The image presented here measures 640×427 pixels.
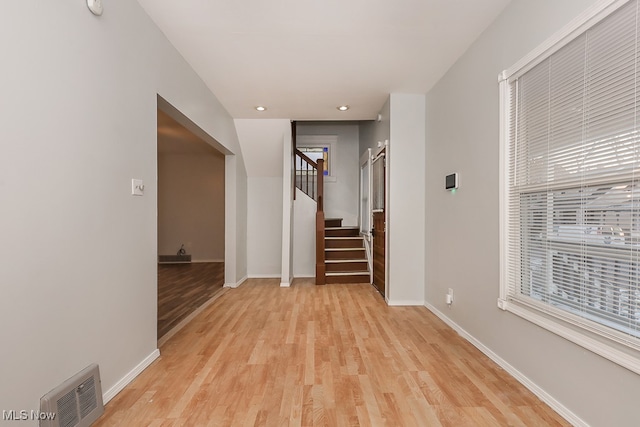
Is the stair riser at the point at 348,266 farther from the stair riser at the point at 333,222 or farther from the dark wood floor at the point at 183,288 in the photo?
the dark wood floor at the point at 183,288

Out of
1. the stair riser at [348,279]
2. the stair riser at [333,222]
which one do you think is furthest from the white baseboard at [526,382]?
the stair riser at [333,222]

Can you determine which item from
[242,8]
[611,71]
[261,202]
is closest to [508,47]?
[611,71]

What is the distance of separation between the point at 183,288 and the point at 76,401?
3.65 m

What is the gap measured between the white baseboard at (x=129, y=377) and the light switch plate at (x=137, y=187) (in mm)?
1218

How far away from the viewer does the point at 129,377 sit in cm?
222

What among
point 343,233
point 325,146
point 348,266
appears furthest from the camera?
point 325,146

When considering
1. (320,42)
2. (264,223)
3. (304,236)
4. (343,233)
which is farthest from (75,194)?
(343,233)

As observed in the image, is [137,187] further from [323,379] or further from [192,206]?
[192,206]

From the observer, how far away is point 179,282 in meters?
5.69

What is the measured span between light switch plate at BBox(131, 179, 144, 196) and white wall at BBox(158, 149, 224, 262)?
572 cm

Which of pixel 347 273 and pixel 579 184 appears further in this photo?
pixel 347 273

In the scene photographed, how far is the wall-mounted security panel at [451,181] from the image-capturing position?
3213 mm

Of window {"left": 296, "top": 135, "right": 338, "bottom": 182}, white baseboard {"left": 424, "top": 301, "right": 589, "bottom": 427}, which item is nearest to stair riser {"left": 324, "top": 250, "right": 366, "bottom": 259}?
window {"left": 296, "top": 135, "right": 338, "bottom": 182}

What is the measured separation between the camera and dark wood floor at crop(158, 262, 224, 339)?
3.77 meters
